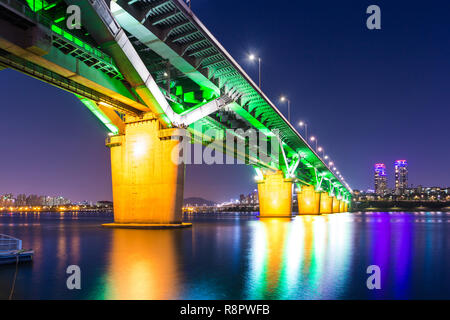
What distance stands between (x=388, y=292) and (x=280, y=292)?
92.4 inches

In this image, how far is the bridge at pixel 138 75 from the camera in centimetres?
1750

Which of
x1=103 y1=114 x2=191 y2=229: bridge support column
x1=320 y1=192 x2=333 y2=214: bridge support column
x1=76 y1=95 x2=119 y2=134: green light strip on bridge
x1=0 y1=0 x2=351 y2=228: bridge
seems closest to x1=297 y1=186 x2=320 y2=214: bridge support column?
x1=320 y1=192 x2=333 y2=214: bridge support column

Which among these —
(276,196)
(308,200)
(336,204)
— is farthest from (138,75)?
(336,204)

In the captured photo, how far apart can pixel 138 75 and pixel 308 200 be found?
76291 mm

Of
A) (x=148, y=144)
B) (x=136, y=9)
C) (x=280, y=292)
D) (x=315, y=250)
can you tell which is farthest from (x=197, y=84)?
(x=280, y=292)

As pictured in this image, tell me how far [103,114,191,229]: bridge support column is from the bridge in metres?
0.07

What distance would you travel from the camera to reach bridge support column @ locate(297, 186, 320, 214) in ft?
292

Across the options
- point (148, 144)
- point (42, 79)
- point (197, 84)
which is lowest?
point (148, 144)

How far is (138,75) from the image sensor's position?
21344mm

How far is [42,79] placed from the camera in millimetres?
20016

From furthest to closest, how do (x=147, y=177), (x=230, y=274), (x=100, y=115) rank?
(x=100, y=115)
(x=147, y=177)
(x=230, y=274)

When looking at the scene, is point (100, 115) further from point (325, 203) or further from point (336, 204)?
point (336, 204)
